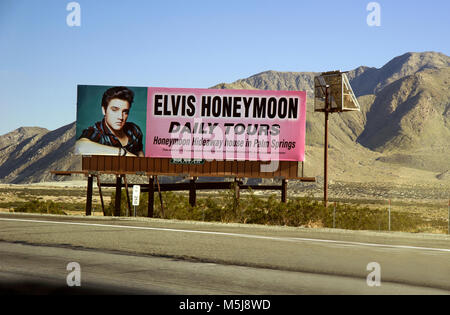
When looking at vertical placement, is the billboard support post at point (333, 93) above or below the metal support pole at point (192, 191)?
above

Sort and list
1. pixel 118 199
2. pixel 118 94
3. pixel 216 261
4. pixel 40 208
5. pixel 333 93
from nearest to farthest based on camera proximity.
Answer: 1. pixel 216 261
2. pixel 333 93
3. pixel 118 94
4. pixel 118 199
5. pixel 40 208

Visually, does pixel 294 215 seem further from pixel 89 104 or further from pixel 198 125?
pixel 89 104

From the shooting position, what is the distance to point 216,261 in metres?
11.8

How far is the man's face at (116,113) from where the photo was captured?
108ft

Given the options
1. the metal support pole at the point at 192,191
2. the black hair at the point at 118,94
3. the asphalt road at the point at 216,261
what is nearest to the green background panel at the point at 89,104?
the black hair at the point at 118,94

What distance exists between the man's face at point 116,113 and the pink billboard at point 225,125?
1333 mm

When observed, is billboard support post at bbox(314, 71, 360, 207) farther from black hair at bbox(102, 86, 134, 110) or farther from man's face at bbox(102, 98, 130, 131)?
man's face at bbox(102, 98, 130, 131)

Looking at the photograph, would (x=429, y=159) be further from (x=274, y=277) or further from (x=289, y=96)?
(x=274, y=277)

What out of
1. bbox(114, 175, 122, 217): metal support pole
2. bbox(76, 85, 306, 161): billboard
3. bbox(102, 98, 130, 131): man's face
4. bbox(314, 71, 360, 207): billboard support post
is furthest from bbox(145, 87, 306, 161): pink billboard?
bbox(114, 175, 122, 217): metal support pole

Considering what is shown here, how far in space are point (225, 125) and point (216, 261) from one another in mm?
20911

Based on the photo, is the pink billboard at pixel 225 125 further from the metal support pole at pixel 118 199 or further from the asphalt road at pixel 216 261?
the asphalt road at pixel 216 261

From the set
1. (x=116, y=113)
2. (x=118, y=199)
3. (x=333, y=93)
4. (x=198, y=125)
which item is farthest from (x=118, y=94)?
(x=333, y=93)

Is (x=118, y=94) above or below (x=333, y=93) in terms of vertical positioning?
below

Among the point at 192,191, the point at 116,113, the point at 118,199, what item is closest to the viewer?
the point at 116,113
